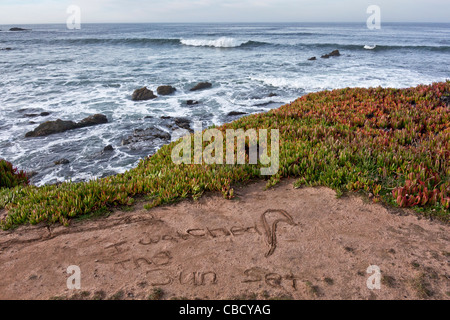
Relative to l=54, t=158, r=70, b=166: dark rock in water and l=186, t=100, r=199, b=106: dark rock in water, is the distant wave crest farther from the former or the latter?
l=54, t=158, r=70, b=166: dark rock in water

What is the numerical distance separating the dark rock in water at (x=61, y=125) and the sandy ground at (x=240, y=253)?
1154 centimetres

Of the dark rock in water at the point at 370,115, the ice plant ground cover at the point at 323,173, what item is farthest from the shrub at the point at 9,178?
the dark rock in water at the point at 370,115

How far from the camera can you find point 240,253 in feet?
16.1

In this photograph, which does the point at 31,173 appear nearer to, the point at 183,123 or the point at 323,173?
the point at 183,123

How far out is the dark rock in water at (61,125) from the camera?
1555 centimetres

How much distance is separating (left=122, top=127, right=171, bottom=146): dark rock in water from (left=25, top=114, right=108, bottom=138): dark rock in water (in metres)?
3.12

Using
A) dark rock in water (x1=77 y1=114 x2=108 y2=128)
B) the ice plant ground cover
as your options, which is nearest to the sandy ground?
the ice plant ground cover

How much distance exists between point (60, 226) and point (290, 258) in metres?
4.49

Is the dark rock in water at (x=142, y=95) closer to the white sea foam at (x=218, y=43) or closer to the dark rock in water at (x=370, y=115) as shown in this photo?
the dark rock in water at (x=370, y=115)

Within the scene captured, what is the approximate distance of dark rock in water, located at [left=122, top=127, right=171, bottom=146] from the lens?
1479 centimetres

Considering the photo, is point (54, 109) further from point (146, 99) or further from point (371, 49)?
point (371, 49)

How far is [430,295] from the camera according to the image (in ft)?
12.7

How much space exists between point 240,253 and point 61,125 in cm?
1499

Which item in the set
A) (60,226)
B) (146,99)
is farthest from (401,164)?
(146,99)
